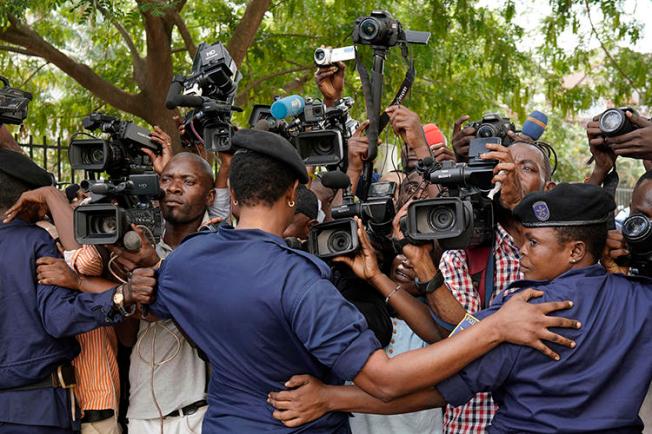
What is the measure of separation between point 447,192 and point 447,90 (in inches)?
294

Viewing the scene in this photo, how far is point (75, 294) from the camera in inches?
146

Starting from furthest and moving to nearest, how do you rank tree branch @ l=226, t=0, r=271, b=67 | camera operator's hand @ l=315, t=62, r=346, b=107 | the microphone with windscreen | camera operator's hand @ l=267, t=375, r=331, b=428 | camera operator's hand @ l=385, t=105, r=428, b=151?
tree branch @ l=226, t=0, r=271, b=67, the microphone with windscreen, camera operator's hand @ l=315, t=62, r=346, b=107, camera operator's hand @ l=385, t=105, r=428, b=151, camera operator's hand @ l=267, t=375, r=331, b=428

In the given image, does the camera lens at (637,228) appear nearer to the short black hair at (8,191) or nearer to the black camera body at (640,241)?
the black camera body at (640,241)

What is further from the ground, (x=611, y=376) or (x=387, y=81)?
(x=387, y=81)

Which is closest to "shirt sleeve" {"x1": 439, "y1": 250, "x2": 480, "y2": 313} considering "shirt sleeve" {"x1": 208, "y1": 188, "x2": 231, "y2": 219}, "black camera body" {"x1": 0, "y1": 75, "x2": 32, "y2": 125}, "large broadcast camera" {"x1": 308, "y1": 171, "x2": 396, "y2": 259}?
"large broadcast camera" {"x1": 308, "y1": 171, "x2": 396, "y2": 259}

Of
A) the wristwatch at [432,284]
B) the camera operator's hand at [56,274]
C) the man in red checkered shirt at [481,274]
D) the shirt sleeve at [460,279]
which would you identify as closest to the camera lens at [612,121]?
the man in red checkered shirt at [481,274]

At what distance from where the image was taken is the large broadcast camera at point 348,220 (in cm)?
331

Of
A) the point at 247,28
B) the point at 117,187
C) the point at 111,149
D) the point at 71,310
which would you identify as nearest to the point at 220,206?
the point at 111,149

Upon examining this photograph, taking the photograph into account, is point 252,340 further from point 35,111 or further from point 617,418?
point 35,111

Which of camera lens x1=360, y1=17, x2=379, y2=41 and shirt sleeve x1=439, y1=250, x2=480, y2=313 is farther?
camera lens x1=360, y1=17, x2=379, y2=41

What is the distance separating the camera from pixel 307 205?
423cm

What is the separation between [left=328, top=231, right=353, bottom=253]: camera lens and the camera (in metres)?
3.34

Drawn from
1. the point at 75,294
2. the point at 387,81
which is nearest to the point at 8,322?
the point at 75,294

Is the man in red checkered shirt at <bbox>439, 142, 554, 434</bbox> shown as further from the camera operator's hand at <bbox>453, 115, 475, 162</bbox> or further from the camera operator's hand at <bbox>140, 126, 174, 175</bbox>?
the camera operator's hand at <bbox>140, 126, 174, 175</bbox>
